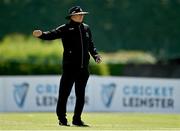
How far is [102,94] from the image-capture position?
27.3 meters

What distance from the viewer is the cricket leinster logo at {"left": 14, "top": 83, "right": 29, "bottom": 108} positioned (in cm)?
2688

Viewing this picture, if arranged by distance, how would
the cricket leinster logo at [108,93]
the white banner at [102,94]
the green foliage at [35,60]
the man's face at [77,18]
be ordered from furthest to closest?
the green foliage at [35,60], the cricket leinster logo at [108,93], the white banner at [102,94], the man's face at [77,18]

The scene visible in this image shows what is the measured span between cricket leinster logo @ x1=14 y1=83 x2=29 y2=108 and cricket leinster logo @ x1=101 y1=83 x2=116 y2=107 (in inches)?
101

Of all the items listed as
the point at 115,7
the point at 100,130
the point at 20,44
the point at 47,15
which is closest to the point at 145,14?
the point at 115,7

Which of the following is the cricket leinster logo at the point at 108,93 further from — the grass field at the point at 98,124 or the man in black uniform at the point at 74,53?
the man in black uniform at the point at 74,53

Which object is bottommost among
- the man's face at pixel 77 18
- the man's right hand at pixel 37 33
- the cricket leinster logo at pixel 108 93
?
the cricket leinster logo at pixel 108 93

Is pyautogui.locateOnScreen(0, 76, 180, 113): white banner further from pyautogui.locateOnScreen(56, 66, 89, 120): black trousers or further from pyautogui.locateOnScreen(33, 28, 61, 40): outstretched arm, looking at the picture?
pyautogui.locateOnScreen(33, 28, 61, 40): outstretched arm

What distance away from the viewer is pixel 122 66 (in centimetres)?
4125

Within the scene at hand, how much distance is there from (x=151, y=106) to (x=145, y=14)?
44281 mm

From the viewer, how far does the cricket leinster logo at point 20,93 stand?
88.2 feet

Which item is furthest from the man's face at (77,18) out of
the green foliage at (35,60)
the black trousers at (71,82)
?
the green foliage at (35,60)

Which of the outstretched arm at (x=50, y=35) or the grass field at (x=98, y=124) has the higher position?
the outstretched arm at (x=50, y=35)

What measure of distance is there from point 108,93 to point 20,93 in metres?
Result: 2.94

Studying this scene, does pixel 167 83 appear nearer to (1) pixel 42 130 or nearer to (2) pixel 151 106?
(2) pixel 151 106
